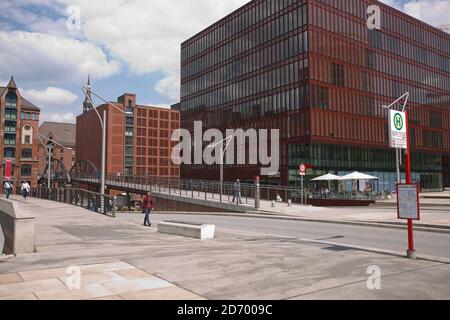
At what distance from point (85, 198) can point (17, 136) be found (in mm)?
64417

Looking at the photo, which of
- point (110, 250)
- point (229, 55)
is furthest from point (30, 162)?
point (110, 250)

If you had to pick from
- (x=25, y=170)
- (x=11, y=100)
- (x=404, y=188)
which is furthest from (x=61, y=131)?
(x=404, y=188)

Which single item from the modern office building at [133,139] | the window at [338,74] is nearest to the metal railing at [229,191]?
the window at [338,74]

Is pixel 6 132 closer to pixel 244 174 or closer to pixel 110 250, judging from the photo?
pixel 244 174

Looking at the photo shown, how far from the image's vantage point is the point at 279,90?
57094 mm

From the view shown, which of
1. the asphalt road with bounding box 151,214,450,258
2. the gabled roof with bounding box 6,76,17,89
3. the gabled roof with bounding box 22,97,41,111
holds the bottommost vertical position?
the asphalt road with bounding box 151,214,450,258

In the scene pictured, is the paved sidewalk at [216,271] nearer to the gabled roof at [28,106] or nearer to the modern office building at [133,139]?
the gabled roof at [28,106]

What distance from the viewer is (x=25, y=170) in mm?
86125

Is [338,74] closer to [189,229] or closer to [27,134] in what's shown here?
[189,229]

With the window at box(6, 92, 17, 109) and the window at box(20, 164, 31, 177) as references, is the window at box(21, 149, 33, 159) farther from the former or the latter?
the window at box(6, 92, 17, 109)

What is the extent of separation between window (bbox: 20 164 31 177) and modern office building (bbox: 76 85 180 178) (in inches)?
738

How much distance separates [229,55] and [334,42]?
18.9 meters

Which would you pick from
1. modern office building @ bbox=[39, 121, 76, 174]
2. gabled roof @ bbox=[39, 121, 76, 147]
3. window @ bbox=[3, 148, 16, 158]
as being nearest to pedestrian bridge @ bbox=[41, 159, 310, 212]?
window @ bbox=[3, 148, 16, 158]

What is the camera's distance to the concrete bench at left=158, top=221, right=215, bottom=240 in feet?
47.0
